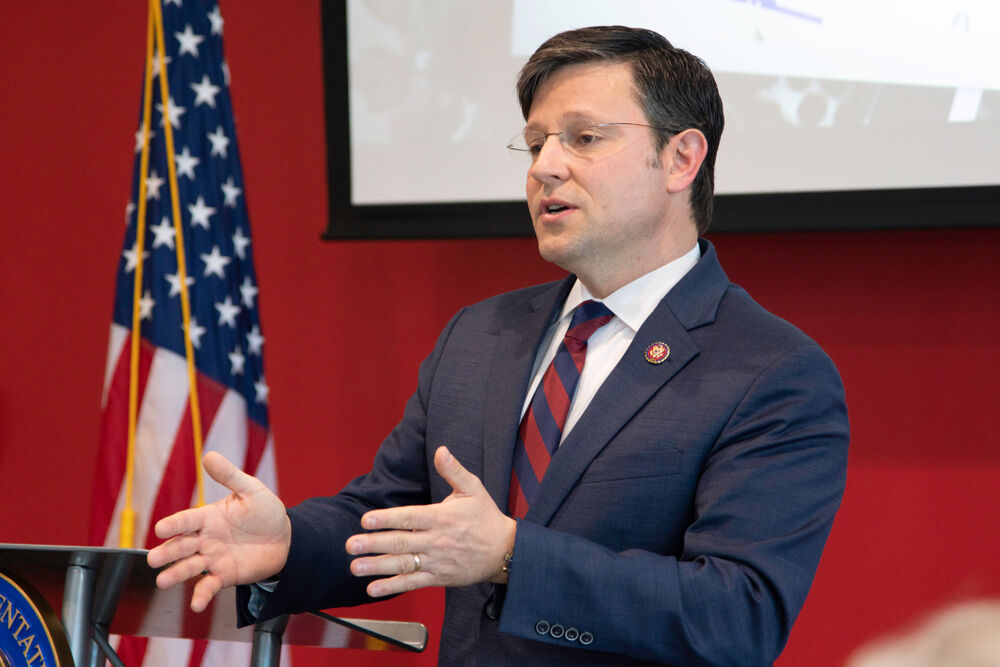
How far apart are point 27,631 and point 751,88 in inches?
81.2

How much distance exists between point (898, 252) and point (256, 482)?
193cm

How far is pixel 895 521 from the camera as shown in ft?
8.90

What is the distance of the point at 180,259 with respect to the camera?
275 cm

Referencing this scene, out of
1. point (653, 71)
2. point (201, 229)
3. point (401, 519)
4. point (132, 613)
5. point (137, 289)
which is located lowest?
point (132, 613)

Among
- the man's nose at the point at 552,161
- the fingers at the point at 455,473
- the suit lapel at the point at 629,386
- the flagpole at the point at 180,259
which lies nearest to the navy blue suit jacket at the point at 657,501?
the suit lapel at the point at 629,386

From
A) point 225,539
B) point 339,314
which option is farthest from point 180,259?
point 225,539

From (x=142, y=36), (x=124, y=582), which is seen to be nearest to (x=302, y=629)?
(x=124, y=582)

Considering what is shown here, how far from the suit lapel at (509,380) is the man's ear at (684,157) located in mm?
255

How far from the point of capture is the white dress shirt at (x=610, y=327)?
1708 mm

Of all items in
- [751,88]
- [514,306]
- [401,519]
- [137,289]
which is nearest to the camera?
[401,519]

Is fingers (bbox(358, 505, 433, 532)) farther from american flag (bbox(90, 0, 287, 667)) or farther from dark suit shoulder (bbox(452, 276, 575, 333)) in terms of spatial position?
american flag (bbox(90, 0, 287, 667))

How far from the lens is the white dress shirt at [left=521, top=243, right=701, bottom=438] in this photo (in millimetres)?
1708

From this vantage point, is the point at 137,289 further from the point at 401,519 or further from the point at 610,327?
the point at 401,519

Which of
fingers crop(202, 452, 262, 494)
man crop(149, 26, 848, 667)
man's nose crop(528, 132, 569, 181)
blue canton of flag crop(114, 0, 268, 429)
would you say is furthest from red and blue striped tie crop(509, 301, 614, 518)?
blue canton of flag crop(114, 0, 268, 429)
